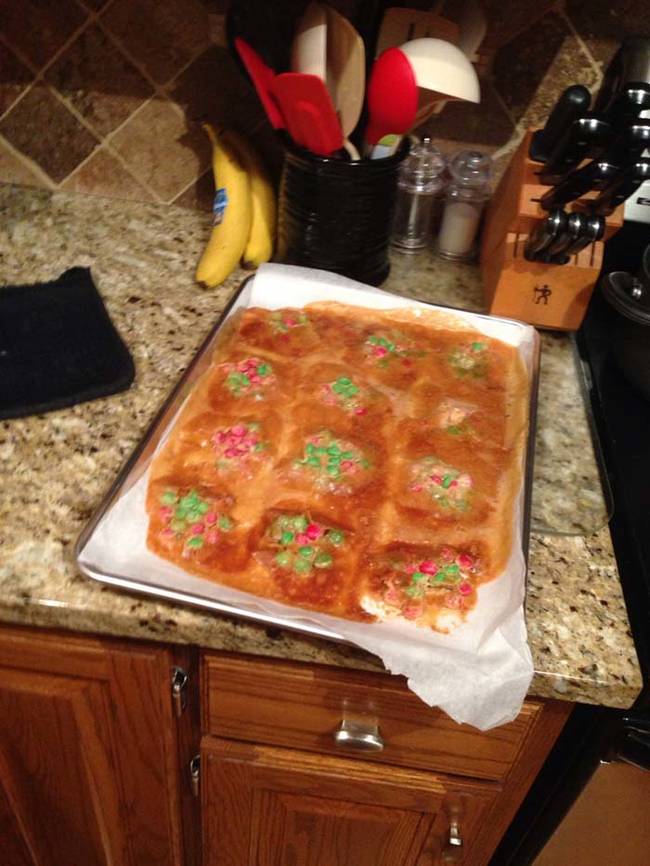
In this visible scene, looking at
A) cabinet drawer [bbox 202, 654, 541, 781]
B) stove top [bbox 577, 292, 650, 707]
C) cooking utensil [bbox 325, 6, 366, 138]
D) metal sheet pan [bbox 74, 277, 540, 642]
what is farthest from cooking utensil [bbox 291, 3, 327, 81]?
cabinet drawer [bbox 202, 654, 541, 781]

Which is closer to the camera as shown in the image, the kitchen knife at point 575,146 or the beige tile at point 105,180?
the kitchen knife at point 575,146

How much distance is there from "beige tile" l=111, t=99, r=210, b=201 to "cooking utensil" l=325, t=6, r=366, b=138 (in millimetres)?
312

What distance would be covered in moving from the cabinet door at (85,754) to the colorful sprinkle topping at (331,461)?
0.24 m

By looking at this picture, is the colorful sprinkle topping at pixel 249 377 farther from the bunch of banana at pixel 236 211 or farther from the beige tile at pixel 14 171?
the beige tile at pixel 14 171

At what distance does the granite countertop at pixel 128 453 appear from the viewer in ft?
2.08

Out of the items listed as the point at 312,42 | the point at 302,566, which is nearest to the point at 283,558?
the point at 302,566

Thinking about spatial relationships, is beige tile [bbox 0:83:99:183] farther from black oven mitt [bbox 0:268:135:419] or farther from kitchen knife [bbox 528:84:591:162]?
kitchen knife [bbox 528:84:591:162]

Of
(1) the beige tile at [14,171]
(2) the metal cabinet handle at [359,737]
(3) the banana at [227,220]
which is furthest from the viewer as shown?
(1) the beige tile at [14,171]

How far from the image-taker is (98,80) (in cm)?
107

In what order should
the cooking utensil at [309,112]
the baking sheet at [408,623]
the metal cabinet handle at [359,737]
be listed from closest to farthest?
the baking sheet at [408,623] < the metal cabinet handle at [359,737] < the cooking utensil at [309,112]

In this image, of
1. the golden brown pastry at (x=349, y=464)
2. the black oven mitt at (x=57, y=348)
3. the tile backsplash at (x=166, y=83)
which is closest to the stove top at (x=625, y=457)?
the golden brown pastry at (x=349, y=464)

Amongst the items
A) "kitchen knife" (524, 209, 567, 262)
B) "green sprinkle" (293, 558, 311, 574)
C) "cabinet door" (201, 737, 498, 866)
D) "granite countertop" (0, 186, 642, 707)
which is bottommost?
"cabinet door" (201, 737, 498, 866)

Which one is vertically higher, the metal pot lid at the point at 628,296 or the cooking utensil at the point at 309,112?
the cooking utensil at the point at 309,112

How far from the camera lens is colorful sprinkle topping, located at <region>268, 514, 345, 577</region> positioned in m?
0.66
